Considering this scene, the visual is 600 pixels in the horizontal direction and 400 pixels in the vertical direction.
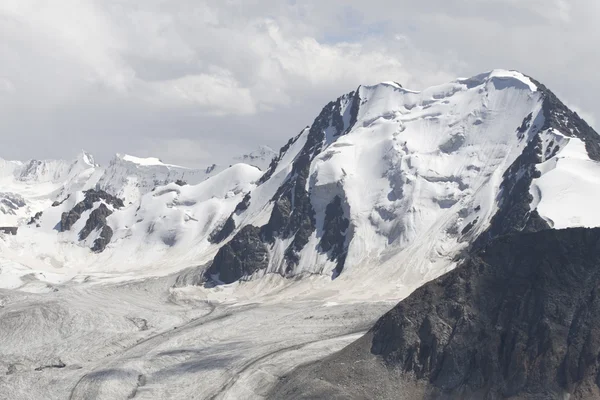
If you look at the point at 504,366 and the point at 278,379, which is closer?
the point at 504,366

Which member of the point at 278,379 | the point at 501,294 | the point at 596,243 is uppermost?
the point at 596,243

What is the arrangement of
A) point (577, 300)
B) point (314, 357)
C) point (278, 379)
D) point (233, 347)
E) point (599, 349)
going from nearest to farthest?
point (599, 349) < point (577, 300) < point (278, 379) < point (314, 357) < point (233, 347)

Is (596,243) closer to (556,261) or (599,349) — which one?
(556,261)

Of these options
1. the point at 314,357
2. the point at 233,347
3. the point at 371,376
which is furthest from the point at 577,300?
the point at 233,347

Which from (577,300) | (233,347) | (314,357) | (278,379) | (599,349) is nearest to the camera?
(599,349)

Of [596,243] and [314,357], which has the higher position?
[596,243]

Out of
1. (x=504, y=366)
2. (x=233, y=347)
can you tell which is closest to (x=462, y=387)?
(x=504, y=366)
